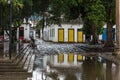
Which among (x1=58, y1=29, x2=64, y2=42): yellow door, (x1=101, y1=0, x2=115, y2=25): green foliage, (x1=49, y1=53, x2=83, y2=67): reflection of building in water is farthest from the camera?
(x1=58, y1=29, x2=64, y2=42): yellow door

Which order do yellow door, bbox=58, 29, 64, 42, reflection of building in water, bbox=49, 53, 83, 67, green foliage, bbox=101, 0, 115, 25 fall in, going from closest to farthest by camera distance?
1. reflection of building in water, bbox=49, 53, 83, 67
2. green foliage, bbox=101, 0, 115, 25
3. yellow door, bbox=58, 29, 64, 42

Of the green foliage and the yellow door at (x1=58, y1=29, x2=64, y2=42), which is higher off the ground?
the green foliage

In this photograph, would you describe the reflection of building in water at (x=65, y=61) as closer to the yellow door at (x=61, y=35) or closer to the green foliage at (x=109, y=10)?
the green foliage at (x=109, y=10)

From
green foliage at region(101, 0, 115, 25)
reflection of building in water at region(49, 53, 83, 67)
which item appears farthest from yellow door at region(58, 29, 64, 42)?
reflection of building in water at region(49, 53, 83, 67)

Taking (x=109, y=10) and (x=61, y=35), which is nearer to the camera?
(x=109, y=10)

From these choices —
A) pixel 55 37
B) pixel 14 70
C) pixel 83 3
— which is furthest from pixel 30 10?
pixel 55 37

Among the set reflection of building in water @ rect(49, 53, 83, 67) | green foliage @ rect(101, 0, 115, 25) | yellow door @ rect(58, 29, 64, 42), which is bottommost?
reflection of building in water @ rect(49, 53, 83, 67)

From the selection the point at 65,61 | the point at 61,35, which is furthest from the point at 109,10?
the point at 61,35

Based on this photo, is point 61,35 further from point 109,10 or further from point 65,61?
point 65,61

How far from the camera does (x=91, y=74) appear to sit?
55.9ft

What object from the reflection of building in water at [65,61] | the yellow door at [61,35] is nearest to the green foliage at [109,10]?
the reflection of building in water at [65,61]

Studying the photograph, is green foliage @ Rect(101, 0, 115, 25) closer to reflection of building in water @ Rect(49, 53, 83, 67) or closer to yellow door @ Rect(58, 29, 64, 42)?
reflection of building in water @ Rect(49, 53, 83, 67)

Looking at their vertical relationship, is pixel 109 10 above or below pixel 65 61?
above

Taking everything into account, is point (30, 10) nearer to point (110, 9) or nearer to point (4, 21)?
point (4, 21)
